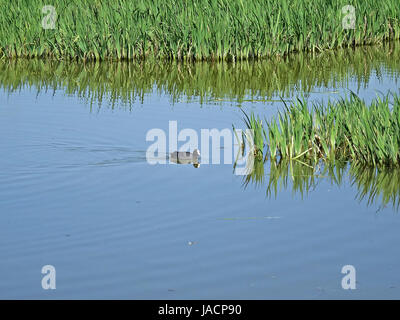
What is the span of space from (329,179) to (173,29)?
6.59 meters

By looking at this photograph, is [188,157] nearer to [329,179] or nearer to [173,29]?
[329,179]

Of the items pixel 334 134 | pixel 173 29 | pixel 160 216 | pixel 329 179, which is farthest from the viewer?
pixel 173 29

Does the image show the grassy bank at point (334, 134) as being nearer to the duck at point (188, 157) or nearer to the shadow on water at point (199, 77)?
the duck at point (188, 157)

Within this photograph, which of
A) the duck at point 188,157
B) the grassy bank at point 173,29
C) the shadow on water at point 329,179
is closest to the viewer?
the shadow on water at point 329,179

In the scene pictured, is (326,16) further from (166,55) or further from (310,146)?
(310,146)

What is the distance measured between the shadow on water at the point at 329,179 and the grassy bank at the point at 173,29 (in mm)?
5724

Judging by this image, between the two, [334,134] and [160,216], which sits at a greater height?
[334,134]

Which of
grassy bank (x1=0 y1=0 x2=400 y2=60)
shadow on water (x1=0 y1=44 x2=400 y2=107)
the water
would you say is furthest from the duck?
grassy bank (x1=0 y1=0 x2=400 y2=60)

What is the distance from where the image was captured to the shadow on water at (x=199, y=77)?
38.4ft

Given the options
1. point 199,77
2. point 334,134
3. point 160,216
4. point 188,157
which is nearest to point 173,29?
point 199,77

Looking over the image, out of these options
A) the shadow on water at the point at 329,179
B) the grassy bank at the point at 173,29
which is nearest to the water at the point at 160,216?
the shadow on water at the point at 329,179

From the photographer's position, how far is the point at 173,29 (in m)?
13.9
